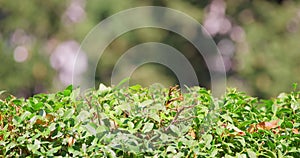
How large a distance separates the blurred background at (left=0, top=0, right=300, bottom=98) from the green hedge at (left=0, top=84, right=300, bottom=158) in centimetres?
598

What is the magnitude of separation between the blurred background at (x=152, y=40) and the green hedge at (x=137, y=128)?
5.98m

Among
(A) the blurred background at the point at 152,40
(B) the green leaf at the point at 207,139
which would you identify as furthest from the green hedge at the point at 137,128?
(A) the blurred background at the point at 152,40

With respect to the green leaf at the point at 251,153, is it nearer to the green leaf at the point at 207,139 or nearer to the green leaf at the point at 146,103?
the green leaf at the point at 207,139

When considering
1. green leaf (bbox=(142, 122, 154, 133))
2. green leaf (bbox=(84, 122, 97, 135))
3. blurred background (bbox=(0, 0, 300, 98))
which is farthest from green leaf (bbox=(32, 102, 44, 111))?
blurred background (bbox=(0, 0, 300, 98))

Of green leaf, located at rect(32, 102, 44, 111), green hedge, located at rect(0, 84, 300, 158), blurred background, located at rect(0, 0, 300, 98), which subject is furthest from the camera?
blurred background, located at rect(0, 0, 300, 98)

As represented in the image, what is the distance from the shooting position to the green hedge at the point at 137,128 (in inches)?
52.6

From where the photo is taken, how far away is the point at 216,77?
7.44 meters

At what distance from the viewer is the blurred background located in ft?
25.7

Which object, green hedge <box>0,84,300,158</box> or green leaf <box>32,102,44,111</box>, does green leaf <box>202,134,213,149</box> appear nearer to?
green hedge <box>0,84,300,158</box>

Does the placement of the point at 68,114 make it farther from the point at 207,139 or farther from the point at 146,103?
the point at 207,139

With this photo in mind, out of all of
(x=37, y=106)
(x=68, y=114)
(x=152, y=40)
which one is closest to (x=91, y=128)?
(x=68, y=114)

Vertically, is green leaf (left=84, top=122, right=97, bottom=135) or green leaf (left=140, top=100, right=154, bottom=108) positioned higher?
green leaf (left=140, top=100, right=154, bottom=108)

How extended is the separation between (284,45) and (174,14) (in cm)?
180

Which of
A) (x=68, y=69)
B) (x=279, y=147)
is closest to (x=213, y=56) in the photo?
(x=68, y=69)
